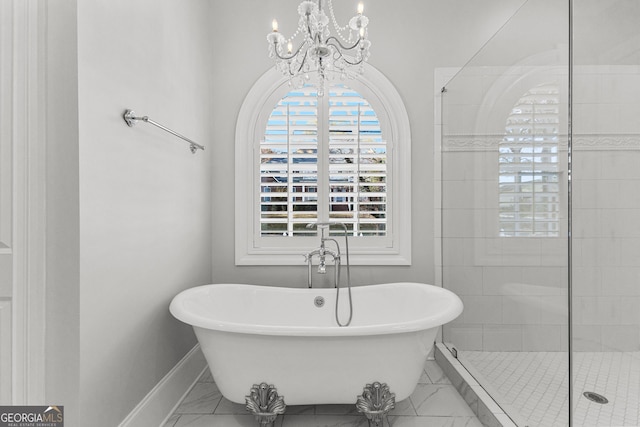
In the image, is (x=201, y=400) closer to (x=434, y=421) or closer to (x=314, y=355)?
(x=314, y=355)

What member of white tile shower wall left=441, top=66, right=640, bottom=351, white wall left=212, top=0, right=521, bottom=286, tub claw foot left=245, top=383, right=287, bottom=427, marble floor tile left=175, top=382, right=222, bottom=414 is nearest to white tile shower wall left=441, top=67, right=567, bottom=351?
white tile shower wall left=441, top=66, right=640, bottom=351

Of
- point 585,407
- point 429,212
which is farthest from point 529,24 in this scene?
point 585,407

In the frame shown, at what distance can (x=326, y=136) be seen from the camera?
2406mm

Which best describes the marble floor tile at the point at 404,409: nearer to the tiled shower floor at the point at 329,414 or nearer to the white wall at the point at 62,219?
the tiled shower floor at the point at 329,414

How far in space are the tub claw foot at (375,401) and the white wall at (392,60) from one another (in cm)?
90

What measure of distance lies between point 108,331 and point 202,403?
2.69 feet

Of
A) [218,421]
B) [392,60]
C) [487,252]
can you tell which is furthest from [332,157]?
[218,421]

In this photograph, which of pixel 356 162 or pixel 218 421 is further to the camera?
pixel 356 162

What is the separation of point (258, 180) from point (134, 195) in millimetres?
1031

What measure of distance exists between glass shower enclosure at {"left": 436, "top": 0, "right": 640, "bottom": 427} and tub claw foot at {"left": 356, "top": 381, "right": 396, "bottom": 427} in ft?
1.88

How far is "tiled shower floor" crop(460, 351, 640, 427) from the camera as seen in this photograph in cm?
121

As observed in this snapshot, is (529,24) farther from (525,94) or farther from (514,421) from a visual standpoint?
(514,421)

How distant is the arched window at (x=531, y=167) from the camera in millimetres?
1299

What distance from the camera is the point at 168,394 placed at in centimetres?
173
